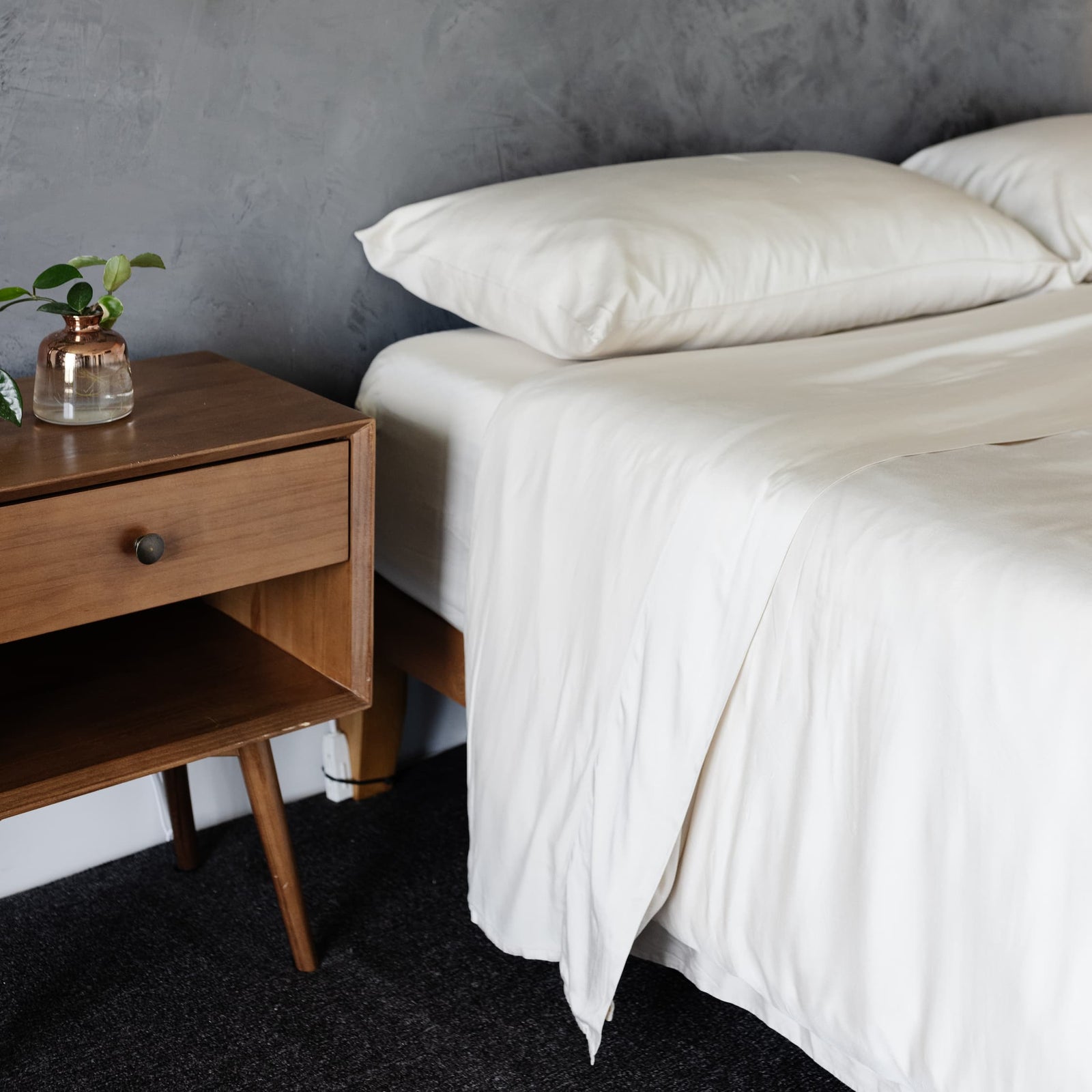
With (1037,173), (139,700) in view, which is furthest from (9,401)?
(1037,173)

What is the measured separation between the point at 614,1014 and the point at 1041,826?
1.97 ft

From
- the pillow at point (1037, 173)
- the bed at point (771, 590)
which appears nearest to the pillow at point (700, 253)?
the bed at point (771, 590)

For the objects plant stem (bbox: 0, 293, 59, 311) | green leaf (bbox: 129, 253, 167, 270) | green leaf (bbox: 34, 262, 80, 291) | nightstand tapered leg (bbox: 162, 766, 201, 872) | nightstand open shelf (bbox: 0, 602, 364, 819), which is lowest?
nightstand tapered leg (bbox: 162, 766, 201, 872)

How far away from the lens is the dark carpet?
1.15 metres

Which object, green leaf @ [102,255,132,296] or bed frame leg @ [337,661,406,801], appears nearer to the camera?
green leaf @ [102,255,132,296]

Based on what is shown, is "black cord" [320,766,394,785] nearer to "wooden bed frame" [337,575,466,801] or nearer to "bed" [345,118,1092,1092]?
"wooden bed frame" [337,575,466,801]

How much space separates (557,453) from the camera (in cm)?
112

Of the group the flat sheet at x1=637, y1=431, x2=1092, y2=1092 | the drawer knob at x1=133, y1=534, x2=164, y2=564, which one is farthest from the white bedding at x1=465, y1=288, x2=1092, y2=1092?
the drawer knob at x1=133, y1=534, x2=164, y2=564

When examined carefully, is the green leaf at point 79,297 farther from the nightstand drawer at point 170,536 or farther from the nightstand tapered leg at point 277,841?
the nightstand tapered leg at point 277,841

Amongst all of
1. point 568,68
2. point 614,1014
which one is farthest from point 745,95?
point 614,1014

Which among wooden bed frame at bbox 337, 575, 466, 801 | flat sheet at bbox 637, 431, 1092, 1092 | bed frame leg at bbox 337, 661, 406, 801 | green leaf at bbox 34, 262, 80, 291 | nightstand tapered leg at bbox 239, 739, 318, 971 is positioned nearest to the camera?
flat sheet at bbox 637, 431, 1092, 1092

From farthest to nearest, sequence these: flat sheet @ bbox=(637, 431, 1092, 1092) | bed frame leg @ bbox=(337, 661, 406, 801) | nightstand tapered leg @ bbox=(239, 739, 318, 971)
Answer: bed frame leg @ bbox=(337, 661, 406, 801)
nightstand tapered leg @ bbox=(239, 739, 318, 971)
flat sheet @ bbox=(637, 431, 1092, 1092)

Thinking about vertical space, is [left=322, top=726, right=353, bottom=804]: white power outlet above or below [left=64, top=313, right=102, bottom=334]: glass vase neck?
below

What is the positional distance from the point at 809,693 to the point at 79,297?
26.3 inches
